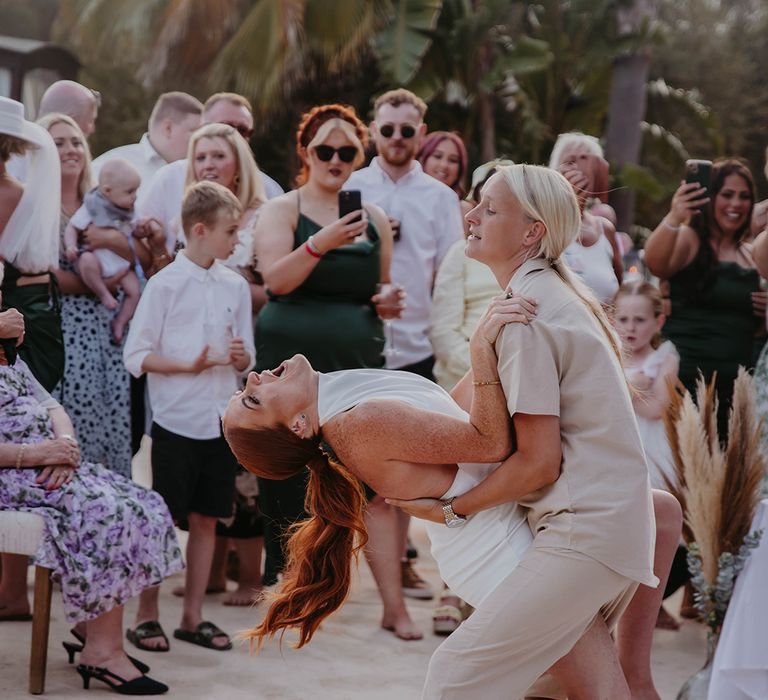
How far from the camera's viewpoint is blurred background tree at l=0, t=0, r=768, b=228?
52.7 feet

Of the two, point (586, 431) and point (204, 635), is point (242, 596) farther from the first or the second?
point (586, 431)

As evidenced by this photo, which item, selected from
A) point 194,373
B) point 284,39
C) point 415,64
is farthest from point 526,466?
point 284,39

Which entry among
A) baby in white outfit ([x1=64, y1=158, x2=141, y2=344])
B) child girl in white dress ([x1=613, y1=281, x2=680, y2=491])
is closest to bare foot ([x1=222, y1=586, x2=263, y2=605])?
baby in white outfit ([x1=64, y1=158, x2=141, y2=344])

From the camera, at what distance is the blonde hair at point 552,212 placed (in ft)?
9.45

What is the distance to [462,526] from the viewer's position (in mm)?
2988

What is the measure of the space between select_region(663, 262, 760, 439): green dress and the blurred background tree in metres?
10.1

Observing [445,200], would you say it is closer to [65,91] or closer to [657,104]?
[65,91]

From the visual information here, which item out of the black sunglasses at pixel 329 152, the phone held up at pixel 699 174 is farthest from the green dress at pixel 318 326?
the phone held up at pixel 699 174

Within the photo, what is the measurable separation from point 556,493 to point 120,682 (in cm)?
214

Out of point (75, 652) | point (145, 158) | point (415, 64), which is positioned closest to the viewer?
point (75, 652)

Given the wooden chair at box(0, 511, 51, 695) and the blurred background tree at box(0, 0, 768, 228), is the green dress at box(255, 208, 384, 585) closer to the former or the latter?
the wooden chair at box(0, 511, 51, 695)

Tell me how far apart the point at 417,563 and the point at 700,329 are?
6.97 ft

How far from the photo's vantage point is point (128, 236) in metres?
5.49

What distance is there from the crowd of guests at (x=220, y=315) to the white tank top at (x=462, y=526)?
154 cm
